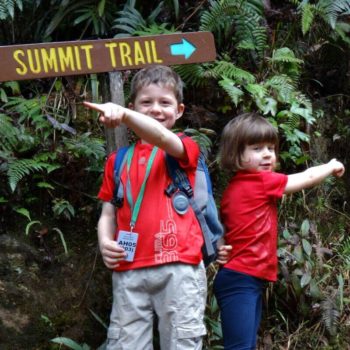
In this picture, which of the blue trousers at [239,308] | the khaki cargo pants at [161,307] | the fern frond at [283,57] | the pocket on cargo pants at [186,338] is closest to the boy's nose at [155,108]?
the khaki cargo pants at [161,307]

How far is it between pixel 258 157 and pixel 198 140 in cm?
90

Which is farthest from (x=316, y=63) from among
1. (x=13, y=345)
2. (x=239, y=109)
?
(x=13, y=345)

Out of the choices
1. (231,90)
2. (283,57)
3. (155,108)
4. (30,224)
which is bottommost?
(30,224)

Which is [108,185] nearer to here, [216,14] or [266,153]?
[266,153]

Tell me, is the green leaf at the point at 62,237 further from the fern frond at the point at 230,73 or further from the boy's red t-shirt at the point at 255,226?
the fern frond at the point at 230,73

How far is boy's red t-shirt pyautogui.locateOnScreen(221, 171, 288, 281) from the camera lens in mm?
3436

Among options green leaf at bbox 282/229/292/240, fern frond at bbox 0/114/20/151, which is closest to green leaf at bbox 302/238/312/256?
green leaf at bbox 282/229/292/240

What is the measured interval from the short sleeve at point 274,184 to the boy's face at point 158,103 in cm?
65

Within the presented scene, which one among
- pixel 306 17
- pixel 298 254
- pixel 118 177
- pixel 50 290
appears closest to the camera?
pixel 118 177

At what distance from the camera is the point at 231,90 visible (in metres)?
4.55

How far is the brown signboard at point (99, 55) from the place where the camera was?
10.7ft

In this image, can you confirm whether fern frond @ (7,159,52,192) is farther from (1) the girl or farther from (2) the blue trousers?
(2) the blue trousers

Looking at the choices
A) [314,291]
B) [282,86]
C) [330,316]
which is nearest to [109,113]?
[314,291]

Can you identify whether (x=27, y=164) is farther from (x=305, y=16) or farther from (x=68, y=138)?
(x=305, y=16)
